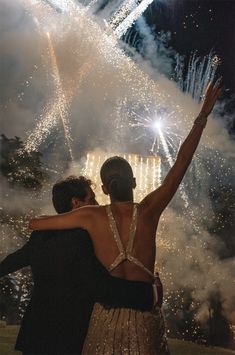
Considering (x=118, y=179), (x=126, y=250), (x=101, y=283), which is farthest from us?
(x=118, y=179)

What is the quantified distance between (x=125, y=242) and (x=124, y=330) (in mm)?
420

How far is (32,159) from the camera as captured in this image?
1360 centimetres

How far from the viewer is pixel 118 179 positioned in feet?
7.93

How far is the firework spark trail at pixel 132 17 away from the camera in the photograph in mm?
9852

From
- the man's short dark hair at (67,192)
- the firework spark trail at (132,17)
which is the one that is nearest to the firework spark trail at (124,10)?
the firework spark trail at (132,17)

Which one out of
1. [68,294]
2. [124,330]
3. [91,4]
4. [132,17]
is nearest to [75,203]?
[68,294]

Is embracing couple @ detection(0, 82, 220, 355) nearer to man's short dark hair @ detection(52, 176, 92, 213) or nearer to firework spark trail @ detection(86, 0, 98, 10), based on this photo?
man's short dark hair @ detection(52, 176, 92, 213)

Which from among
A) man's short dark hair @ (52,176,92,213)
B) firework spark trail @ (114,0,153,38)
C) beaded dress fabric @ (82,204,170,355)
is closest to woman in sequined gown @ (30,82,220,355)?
beaded dress fabric @ (82,204,170,355)

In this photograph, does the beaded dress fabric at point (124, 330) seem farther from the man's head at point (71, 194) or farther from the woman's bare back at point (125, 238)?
the man's head at point (71, 194)

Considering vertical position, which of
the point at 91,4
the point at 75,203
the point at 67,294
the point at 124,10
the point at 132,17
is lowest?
the point at 67,294

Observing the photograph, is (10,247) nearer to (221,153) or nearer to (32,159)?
(32,159)

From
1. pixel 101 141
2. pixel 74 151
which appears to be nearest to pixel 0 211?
pixel 74 151

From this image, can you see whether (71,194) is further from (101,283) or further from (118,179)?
(101,283)

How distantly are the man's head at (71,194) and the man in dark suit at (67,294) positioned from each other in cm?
25
